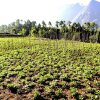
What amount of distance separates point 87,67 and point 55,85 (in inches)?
272

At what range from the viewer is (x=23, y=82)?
63.0 ft

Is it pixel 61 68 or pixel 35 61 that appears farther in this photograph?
pixel 35 61

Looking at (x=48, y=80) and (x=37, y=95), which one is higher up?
(x=48, y=80)

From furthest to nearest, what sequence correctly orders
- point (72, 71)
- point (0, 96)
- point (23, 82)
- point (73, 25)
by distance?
point (73, 25), point (72, 71), point (23, 82), point (0, 96)

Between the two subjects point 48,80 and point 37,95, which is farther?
point 48,80

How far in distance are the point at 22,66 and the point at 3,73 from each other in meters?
3.34

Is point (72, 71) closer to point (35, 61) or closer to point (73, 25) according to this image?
point (35, 61)

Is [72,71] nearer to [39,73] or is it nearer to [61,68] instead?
[61,68]

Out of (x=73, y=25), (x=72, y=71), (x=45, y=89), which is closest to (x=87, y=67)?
(x=72, y=71)

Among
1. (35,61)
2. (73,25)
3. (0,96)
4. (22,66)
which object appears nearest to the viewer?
(0,96)

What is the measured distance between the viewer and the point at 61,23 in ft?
439

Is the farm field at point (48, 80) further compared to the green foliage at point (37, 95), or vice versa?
the farm field at point (48, 80)

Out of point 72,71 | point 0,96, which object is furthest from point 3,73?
point 72,71

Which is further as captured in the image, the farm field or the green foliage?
the farm field
